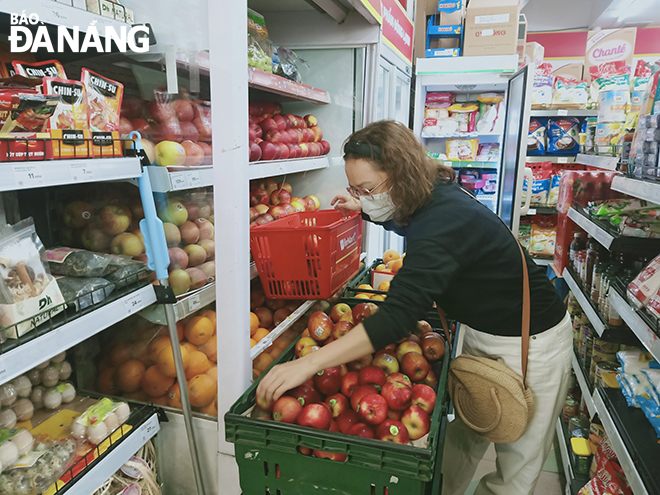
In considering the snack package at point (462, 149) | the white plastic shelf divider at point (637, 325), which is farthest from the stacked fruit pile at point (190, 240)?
the snack package at point (462, 149)

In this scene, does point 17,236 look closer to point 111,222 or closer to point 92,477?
point 111,222

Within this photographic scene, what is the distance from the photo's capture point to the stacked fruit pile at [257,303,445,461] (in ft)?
4.62

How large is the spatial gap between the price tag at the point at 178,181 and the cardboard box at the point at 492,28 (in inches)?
149

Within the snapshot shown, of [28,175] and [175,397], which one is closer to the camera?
[28,175]

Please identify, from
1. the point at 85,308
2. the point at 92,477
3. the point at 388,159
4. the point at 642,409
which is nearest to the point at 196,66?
the point at 388,159

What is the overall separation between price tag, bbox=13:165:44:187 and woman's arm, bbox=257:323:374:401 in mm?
795

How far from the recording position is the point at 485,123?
4.98 metres

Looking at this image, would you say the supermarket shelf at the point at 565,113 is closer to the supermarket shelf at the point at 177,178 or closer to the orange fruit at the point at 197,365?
the supermarket shelf at the point at 177,178

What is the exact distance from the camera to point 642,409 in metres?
1.85

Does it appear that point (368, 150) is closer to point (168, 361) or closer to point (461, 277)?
point (461, 277)

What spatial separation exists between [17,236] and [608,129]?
134 inches

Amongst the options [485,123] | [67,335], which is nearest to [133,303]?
[67,335]

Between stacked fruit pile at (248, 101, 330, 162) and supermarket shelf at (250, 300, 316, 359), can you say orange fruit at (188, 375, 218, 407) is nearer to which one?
supermarket shelf at (250, 300, 316, 359)

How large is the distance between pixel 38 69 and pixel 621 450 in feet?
7.25
